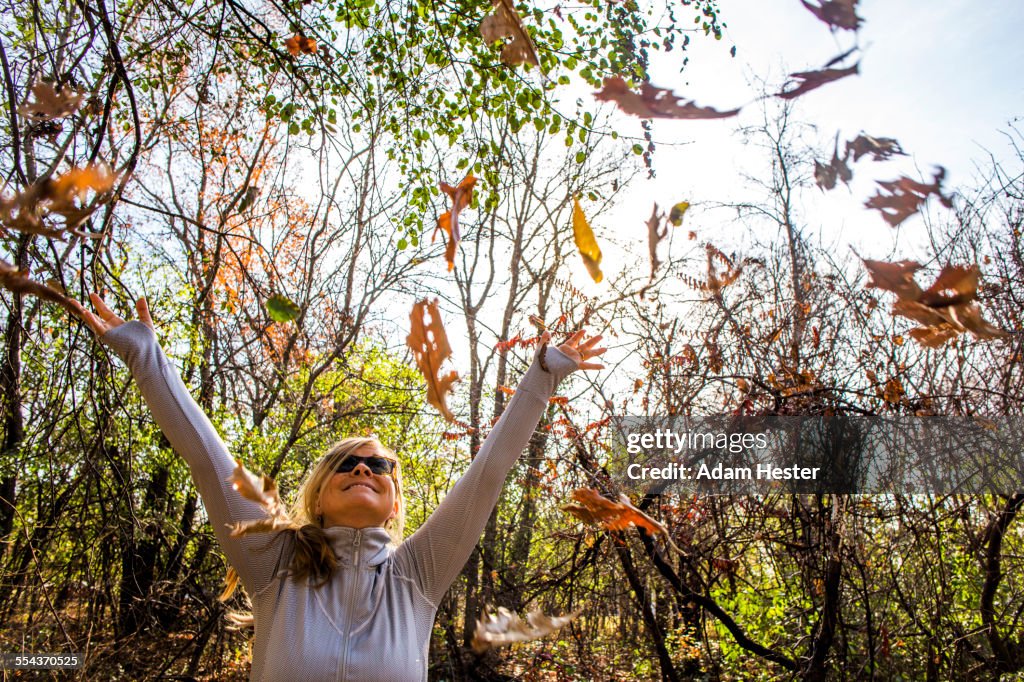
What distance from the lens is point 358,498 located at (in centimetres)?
164

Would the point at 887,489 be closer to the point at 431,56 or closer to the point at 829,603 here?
the point at 829,603


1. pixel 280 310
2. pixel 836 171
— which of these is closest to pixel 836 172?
pixel 836 171

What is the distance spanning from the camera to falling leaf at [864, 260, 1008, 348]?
122cm

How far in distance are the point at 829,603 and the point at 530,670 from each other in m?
2.41

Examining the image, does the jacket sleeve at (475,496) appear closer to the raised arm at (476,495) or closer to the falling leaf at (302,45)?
the raised arm at (476,495)

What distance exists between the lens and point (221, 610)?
459 centimetres

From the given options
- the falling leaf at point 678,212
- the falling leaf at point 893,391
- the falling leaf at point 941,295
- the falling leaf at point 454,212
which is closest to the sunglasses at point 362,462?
the falling leaf at point 454,212

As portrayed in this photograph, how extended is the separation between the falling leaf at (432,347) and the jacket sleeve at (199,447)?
19.0 inches

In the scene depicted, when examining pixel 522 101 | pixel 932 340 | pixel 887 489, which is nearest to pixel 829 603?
pixel 887 489

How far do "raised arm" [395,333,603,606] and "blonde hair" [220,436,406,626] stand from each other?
0.19 meters

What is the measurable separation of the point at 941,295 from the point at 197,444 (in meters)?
1.58

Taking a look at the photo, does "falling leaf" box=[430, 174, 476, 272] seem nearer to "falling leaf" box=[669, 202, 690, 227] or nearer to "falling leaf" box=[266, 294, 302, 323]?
"falling leaf" box=[266, 294, 302, 323]

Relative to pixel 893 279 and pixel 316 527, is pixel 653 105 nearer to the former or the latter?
pixel 893 279

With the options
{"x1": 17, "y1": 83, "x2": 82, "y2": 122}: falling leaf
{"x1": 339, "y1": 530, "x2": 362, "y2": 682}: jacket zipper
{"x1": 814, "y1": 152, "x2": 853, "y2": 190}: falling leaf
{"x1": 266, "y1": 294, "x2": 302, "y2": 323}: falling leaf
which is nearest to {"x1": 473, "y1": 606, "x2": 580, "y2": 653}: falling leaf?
{"x1": 339, "y1": 530, "x2": 362, "y2": 682}: jacket zipper
